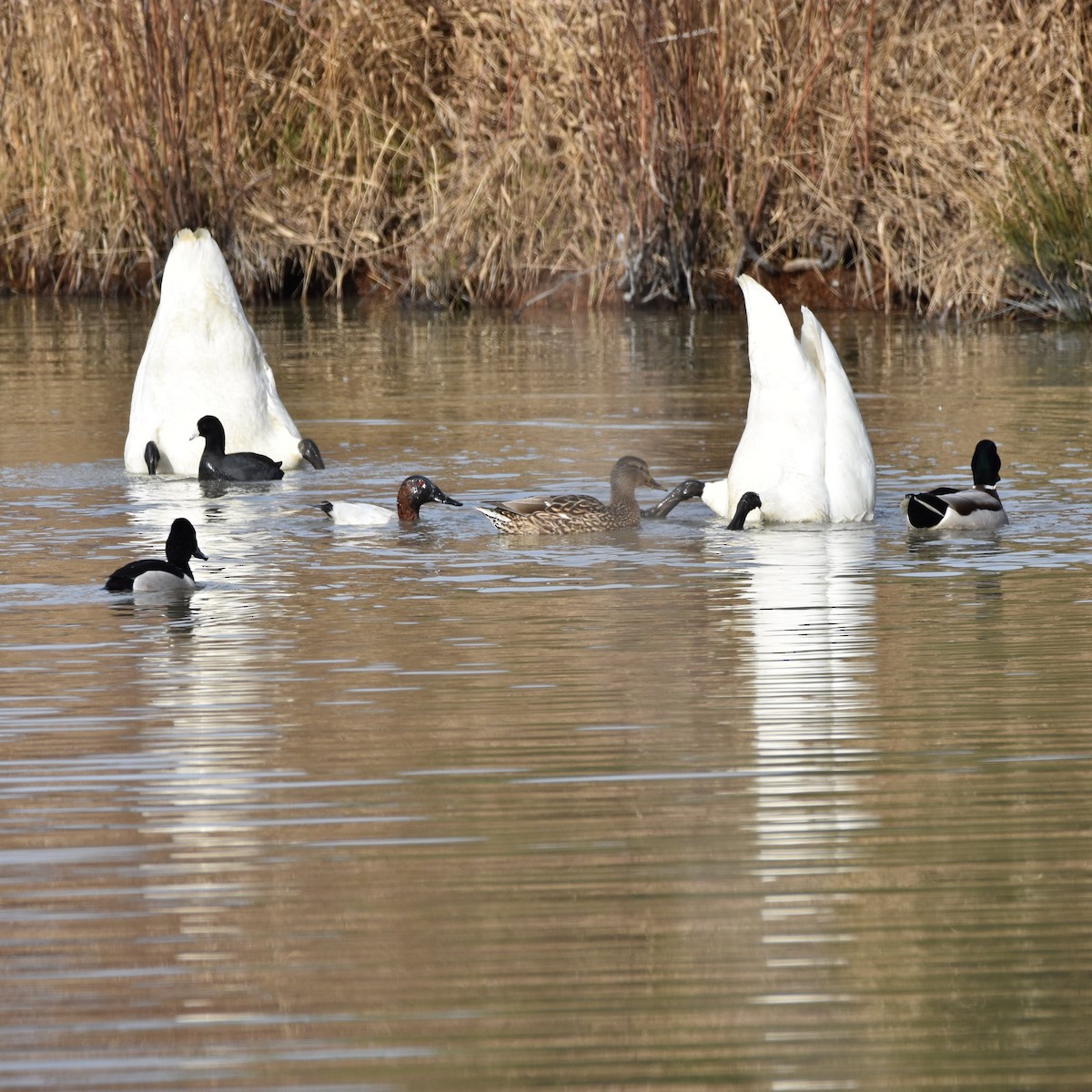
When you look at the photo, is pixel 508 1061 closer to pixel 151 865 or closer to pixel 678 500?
pixel 151 865

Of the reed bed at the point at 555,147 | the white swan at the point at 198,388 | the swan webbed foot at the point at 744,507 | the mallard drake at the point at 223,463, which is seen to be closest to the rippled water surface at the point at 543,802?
the swan webbed foot at the point at 744,507

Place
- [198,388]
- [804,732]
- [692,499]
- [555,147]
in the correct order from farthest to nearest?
1. [555,147]
2. [198,388]
3. [692,499]
4. [804,732]

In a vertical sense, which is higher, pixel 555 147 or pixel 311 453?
pixel 555 147

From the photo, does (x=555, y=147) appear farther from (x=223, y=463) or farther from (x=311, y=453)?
(x=223, y=463)

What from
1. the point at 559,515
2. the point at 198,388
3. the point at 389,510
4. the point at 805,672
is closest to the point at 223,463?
the point at 198,388

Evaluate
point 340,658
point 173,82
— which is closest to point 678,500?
point 340,658

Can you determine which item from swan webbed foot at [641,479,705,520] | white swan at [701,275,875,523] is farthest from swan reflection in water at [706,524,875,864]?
swan webbed foot at [641,479,705,520]

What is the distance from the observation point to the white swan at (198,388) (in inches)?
496

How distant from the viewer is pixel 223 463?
1220 cm

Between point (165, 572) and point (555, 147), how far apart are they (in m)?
14.6

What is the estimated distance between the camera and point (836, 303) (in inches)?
890

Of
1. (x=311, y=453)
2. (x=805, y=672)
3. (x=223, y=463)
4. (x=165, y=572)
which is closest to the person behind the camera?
(x=805, y=672)

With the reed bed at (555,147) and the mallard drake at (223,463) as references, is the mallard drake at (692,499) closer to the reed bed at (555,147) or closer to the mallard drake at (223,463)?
the mallard drake at (223,463)

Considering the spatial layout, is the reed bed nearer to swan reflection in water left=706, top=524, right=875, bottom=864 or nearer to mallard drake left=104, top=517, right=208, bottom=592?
swan reflection in water left=706, top=524, right=875, bottom=864
